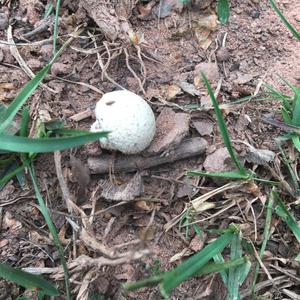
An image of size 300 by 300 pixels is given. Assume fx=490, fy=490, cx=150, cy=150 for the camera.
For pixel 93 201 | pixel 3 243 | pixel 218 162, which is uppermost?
pixel 218 162

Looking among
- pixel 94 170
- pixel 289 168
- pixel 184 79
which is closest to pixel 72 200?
pixel 94 170

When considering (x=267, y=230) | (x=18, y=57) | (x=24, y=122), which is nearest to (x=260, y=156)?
(x=267, y=230)

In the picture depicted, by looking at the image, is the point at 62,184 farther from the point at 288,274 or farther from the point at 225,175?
the point at 288,274

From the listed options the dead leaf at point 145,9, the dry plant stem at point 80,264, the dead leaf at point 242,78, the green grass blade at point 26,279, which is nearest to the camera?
the dry plant stem at point 80,264

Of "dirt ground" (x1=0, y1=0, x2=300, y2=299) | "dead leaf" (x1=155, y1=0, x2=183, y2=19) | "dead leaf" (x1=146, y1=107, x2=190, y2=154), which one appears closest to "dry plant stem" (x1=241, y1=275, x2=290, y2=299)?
"dirt ground" (x1=0, y1=0, x2=300, y2=299)

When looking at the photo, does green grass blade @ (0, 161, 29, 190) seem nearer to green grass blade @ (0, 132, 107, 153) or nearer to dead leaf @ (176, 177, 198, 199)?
green grass blade @ (0, 132, 107, 153)

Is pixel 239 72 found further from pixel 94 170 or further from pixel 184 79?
pixel 94 170

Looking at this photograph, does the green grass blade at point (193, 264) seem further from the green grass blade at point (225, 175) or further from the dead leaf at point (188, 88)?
the dead leaf at point (188, 88)

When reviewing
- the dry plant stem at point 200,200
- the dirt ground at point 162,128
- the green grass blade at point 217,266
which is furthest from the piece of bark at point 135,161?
the green grass blade at point 217,266
